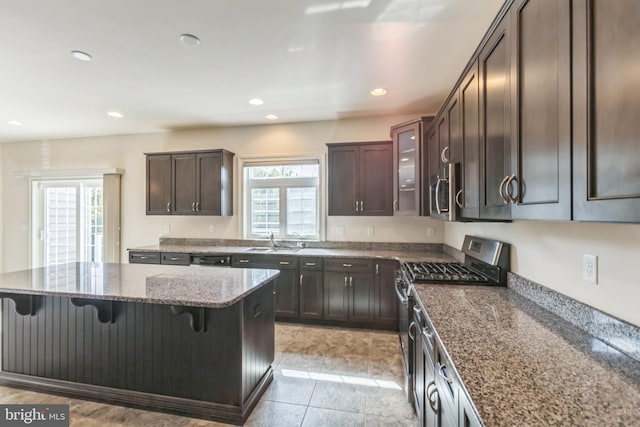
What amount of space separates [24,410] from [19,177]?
16.6ft

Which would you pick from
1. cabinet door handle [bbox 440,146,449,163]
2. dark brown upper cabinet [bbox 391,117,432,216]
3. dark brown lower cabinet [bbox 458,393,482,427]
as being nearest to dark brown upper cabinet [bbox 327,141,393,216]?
dark brown upper cabinet [bbox 391,117,432,216]

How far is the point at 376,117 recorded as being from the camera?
12.8ft

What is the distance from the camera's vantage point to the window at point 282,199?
4172 mm

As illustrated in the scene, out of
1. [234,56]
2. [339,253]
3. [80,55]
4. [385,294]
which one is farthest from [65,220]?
[385,294]

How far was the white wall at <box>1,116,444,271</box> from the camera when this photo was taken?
3947mm

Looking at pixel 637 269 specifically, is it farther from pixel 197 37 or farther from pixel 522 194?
pixel 197 37

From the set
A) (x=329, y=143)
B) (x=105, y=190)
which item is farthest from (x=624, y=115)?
(x=105, y=190)

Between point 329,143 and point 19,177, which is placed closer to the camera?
point 329,143

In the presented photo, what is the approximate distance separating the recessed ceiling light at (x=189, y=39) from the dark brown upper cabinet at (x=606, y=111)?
2.24m

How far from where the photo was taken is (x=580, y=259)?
1.29m

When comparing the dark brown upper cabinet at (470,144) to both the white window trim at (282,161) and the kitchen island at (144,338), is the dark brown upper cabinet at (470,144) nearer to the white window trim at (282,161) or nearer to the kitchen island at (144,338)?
the kitchen island at (144,338)

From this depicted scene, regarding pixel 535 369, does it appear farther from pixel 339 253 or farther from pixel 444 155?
pixel 339 253

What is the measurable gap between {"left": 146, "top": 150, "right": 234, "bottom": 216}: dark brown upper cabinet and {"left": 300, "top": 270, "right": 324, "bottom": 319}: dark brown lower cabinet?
5.15 feet

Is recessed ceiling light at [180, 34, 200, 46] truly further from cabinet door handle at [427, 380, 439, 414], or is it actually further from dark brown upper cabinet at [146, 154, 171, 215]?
cabinet door handle at [427, 380, 439, 414]
